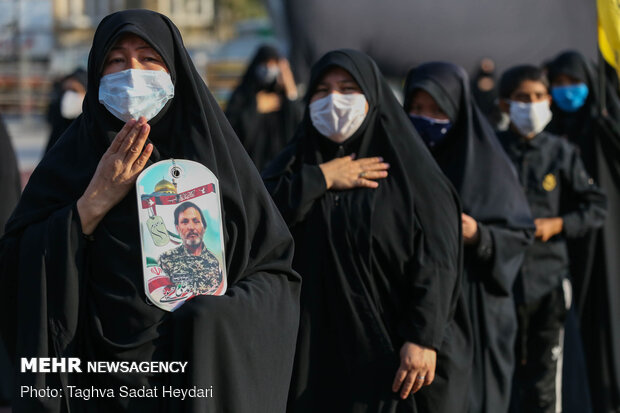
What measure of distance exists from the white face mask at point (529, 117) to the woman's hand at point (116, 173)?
278cm

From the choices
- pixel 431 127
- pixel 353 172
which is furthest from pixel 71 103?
pixel 353 172

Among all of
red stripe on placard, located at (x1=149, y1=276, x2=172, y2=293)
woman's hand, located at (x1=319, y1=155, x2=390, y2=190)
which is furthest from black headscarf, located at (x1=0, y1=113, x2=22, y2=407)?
red stripe on placard, located at (x1=149, y1=276, x2=172, y2=293)

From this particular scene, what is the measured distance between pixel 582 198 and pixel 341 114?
1.78m

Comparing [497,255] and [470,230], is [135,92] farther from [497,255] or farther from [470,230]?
[497,255]

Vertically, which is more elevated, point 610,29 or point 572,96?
point 610,29

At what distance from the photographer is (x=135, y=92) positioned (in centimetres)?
267

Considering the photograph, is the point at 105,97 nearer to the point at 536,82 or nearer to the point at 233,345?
the point at 233,345

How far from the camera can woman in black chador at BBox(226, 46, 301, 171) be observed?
27.5ft

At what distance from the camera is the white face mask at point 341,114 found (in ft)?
11.8

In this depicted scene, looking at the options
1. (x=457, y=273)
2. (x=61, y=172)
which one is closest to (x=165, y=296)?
(x=61, y=172)

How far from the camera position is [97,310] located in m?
2.60

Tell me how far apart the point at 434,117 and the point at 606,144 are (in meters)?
1.75

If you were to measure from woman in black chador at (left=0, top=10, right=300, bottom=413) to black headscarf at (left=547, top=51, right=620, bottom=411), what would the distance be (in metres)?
3.19

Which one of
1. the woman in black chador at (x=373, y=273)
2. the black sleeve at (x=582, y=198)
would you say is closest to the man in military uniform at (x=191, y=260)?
the woman in black chador at (x=373, y=273)
